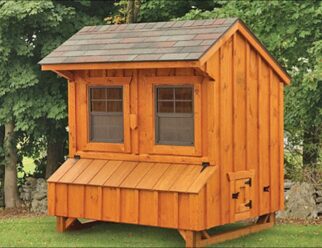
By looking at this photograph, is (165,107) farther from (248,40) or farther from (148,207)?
(248,40)

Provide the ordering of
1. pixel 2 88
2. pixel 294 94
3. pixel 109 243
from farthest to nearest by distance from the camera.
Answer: pixel 2 88 → pixel 294 94 → pixel 109 243

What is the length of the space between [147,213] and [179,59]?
2.39m

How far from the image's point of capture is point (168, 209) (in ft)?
37.9

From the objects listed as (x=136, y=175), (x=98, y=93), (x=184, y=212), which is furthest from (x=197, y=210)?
(x=98, y=93)

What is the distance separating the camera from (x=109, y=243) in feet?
40.9

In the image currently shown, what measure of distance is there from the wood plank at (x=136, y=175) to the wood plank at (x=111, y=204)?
0.19 m

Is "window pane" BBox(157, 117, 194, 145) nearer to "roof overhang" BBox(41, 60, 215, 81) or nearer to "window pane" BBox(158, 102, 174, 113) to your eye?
"window pane" BBox(158, 102, 174, 113)

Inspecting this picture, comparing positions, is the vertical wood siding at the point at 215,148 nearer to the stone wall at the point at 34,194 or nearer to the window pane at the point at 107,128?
the window pane at the point at 107,128

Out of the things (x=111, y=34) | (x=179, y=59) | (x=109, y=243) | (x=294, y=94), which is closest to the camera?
(x=179, y=59)

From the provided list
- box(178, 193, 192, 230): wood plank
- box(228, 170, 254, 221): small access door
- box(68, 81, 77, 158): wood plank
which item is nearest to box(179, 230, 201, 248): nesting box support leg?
box(178, 193, 192, 230): wood plank

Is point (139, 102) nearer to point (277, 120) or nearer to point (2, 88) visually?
point (277, 120)

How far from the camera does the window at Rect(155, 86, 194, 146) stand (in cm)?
1209

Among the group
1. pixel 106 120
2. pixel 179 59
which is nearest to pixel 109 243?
pixel 106 120

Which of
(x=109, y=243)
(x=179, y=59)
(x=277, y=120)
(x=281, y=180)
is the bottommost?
(x=109, y=243)
